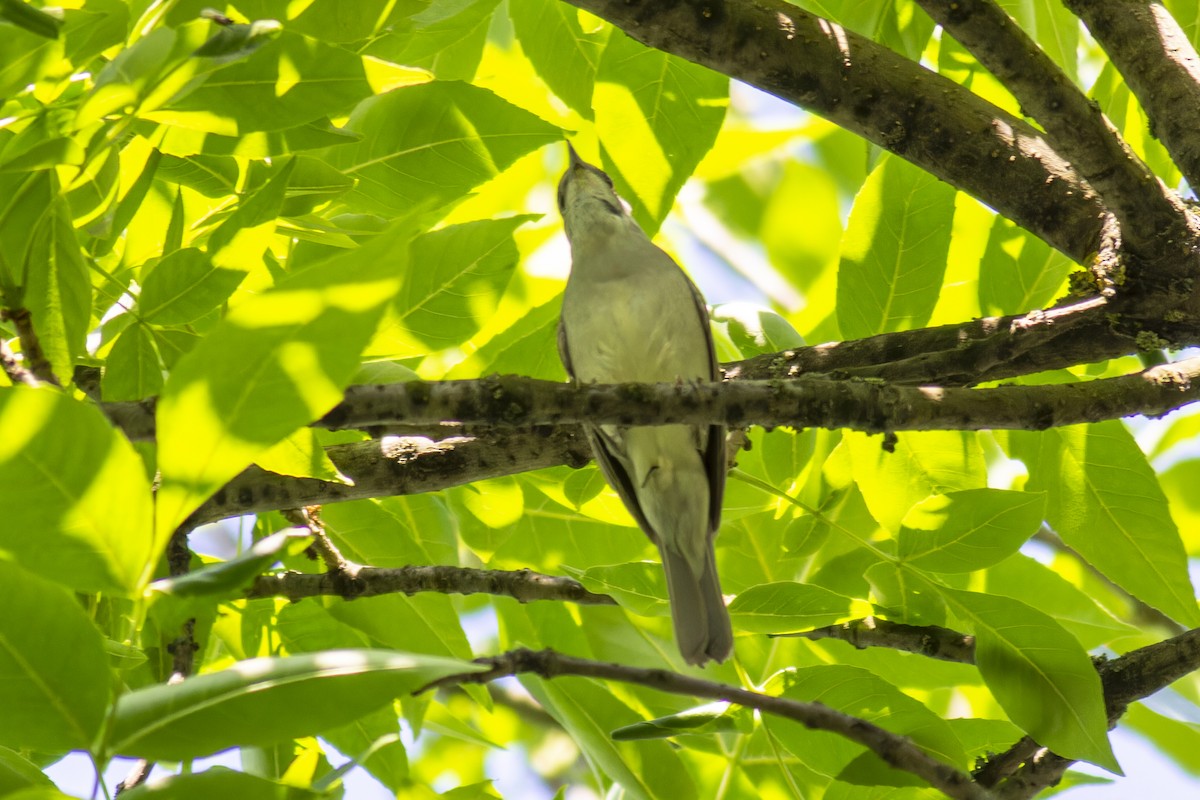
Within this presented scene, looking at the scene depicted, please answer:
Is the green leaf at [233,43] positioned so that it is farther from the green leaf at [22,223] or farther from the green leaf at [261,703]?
the green leaf at [261,703]

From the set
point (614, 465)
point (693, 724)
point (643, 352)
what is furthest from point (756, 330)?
point (693, 724)

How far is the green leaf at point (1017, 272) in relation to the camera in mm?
2689

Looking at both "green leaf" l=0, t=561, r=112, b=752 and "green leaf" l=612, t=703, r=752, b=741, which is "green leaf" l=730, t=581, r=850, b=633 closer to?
"green leaf" l=612, t=703, r=752, b=741

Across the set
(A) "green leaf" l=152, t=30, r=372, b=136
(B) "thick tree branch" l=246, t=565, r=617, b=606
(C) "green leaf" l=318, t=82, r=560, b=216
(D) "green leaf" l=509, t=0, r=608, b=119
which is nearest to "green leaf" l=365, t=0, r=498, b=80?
(D) "green leaf" l=509, t=0, r=608, b=119

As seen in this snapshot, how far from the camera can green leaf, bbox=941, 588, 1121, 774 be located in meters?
1.98

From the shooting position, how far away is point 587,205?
4488 millimetres

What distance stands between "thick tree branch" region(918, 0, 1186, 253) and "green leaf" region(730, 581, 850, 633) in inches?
41.7

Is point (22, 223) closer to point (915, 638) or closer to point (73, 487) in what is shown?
point (73, 487)

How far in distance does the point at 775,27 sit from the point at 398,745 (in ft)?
5.92

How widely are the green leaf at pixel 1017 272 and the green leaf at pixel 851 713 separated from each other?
1.12 meters

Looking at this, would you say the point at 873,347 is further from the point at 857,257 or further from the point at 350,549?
the point at 350,549

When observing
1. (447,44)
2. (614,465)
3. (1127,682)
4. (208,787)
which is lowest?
(614,465)

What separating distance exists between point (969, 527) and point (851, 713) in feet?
1.43

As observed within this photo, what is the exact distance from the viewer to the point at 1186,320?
2379 millimetres
